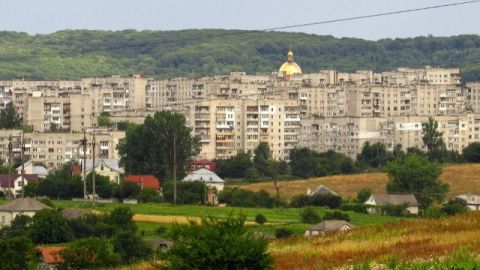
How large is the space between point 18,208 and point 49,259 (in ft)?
65.6

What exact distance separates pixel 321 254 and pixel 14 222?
33556 mm

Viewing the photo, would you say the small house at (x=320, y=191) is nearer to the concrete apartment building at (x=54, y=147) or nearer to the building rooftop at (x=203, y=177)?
the building rooftop at (x=203, y=177)

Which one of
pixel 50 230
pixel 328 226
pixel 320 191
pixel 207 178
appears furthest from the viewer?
pixel 207 178

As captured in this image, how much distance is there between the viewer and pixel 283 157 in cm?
11425

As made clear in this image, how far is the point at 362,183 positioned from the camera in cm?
8094

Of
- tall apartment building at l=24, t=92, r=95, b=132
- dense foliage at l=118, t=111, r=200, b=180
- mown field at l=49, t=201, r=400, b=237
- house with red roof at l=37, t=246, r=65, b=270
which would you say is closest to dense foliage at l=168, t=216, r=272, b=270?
house with red roof at l=37, t=246, r=65, b=270

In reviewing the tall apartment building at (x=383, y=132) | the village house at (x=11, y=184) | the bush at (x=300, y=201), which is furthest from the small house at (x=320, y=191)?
the tall apartment building at (x=383, y=132)

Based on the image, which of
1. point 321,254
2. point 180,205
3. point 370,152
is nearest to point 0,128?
Answer: point 370,152

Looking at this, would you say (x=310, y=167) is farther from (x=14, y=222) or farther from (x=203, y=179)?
(x=14, y=222)

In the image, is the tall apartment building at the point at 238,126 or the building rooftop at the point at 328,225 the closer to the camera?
the building rooftop at the point at 328,225

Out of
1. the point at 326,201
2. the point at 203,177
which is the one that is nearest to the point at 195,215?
the point at 326,201

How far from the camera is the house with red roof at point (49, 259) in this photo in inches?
1430

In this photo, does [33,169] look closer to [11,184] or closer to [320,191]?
[11,184]

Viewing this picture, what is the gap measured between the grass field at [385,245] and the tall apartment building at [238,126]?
8612 centimetres
